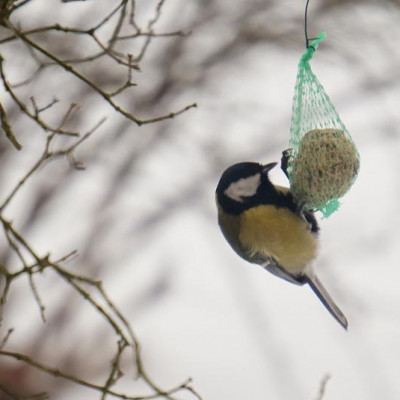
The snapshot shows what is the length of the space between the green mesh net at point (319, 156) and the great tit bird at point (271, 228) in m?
0.09

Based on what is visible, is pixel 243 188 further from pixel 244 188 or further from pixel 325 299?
pixel 325 299

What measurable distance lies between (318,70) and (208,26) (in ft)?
2.89

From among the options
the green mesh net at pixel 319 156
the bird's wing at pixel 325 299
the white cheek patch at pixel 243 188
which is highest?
the green mesh net at pixel 319 156

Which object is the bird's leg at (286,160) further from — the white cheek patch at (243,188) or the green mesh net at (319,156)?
the white cheek patch at (243,188)

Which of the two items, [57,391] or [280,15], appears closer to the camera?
[280,15]

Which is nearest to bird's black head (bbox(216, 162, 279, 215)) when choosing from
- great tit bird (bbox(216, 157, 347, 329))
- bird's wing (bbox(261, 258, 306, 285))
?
great tit bird (bbox(216, 157, 347, 329))

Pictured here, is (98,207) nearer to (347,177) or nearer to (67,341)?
(67,341)

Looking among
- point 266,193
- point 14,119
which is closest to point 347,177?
point 266,193

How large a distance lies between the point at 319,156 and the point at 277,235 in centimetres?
33

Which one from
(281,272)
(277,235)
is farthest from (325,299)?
(277,235)

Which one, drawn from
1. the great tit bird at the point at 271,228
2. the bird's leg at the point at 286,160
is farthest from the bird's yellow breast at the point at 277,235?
the bird's leg at the point at 286,160

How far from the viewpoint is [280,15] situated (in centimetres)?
627

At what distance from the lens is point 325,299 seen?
326 cm

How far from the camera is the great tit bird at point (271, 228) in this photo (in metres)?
3.16
